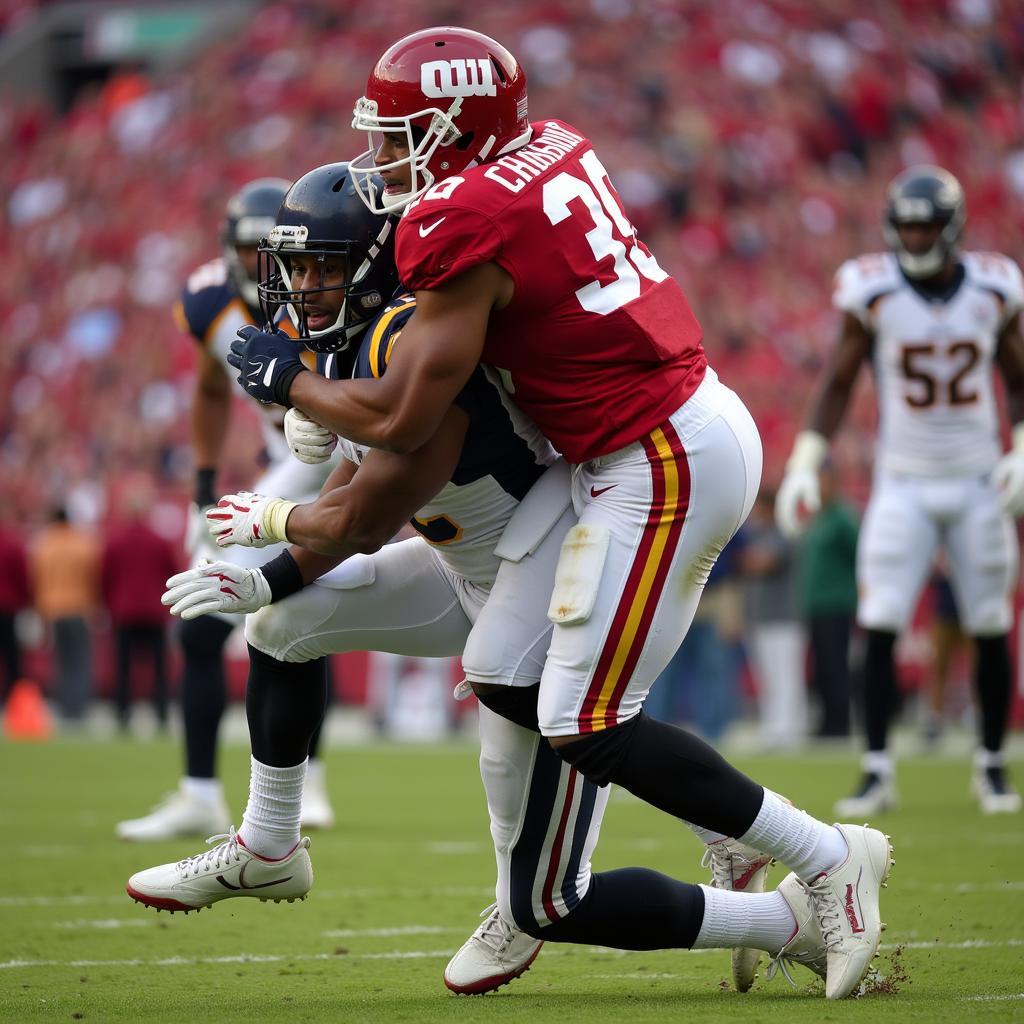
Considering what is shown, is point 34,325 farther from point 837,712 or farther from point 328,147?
point 837,712

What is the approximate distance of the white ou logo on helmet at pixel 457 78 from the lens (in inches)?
134

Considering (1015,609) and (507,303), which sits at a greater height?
(507,303)

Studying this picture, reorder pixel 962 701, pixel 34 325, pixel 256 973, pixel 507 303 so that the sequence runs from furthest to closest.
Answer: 1. pixel 34 325
2. pixel 962 701
3. pixel 256 973
4. pixel 507 303

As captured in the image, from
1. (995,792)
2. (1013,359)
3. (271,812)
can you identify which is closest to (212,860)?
(271,812)

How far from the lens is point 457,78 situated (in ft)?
11.2

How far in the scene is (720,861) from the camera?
3764mm

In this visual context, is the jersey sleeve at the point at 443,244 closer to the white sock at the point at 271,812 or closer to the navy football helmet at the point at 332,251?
the navy football helmet at the point at 332,251

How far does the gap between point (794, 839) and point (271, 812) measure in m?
1.08

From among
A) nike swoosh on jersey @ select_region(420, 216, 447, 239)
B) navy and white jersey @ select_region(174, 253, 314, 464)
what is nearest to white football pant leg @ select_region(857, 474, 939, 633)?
navy and white jersey @ select_region(174, 253, 314, 464)

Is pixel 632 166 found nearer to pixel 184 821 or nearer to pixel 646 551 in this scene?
pixel 184 821

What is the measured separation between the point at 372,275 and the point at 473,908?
193cm

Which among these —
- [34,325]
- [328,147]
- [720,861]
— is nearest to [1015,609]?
[720,861]

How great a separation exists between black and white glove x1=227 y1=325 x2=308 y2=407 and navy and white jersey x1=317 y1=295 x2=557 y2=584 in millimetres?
132

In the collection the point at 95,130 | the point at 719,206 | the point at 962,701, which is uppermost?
the point at 95,130
